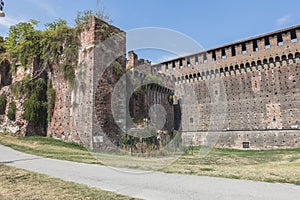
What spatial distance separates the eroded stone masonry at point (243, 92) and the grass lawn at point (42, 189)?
22231 mm

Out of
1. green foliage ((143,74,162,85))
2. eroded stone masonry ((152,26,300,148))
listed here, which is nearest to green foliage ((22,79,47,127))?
green foliage ((143,74,162,85))

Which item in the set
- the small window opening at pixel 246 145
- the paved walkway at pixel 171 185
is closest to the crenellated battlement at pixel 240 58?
the small window opening at pixel 246 145

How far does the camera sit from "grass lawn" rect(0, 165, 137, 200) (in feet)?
12.5

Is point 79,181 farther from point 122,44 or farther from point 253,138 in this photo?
point 253,138

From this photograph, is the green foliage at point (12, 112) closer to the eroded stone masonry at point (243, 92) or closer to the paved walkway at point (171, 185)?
the paved walkway at point (171, 185)

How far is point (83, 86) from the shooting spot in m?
13.0

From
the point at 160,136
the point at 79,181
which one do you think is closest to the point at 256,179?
the point at 79,181

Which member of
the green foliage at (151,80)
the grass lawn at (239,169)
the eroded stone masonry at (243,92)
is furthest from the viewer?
the eroded stone masonry at (243,92)

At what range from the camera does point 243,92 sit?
25328 mm

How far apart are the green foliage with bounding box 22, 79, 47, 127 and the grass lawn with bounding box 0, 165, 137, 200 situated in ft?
32.2

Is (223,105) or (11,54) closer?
(11,54)

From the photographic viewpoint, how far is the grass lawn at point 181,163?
6.00m

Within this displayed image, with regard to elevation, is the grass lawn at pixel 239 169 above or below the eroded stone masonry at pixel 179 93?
below

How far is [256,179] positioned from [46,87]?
46.5 ft
